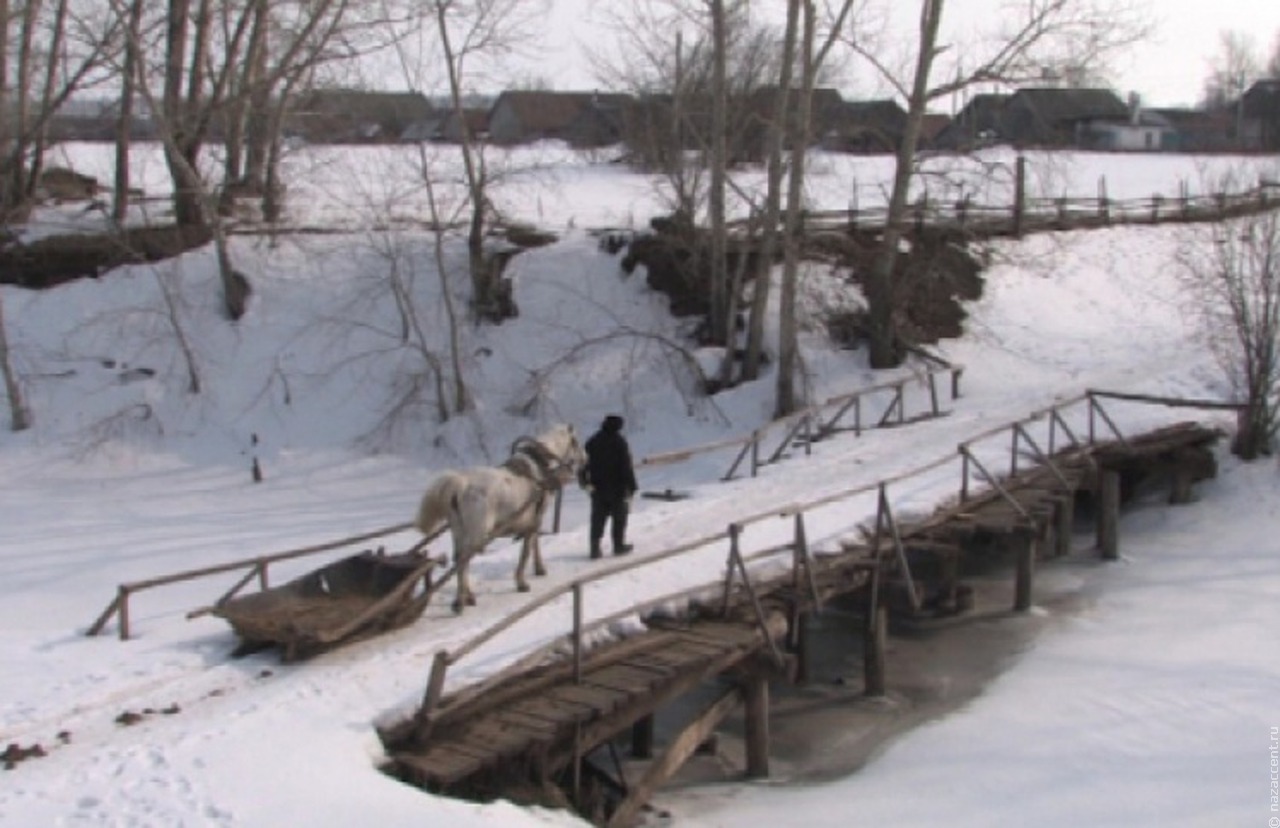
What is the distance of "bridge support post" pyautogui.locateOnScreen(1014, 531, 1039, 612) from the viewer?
18797 mm

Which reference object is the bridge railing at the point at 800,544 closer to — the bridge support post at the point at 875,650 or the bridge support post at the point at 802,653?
the bridge support post at the point at 875,650

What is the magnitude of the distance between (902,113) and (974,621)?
38167mm

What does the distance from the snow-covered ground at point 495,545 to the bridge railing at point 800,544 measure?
38 cm

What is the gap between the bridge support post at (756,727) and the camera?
13633mm

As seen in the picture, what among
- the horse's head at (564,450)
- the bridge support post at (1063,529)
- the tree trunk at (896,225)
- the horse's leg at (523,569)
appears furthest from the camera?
the tree trunk at (896,225)

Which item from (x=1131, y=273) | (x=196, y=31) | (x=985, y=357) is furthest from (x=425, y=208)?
(x=1131, y=273)

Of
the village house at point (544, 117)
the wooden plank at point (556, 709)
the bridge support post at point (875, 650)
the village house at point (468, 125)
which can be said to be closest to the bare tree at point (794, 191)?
the bridge support post at point (875, 650)

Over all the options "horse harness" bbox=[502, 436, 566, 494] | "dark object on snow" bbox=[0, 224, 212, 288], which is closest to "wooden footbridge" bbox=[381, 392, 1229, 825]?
"horse harness" bbox=[502, 436, 566, 494]

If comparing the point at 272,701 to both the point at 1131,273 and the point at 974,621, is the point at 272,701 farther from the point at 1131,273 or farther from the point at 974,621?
the point at 1131,273

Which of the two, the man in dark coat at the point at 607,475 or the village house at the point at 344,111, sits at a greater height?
the village house at the point at 344,111

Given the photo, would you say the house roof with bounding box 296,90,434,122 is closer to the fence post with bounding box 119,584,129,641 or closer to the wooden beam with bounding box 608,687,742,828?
the fence post with bounding box 119,584,129,641

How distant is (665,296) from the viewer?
3275 cm

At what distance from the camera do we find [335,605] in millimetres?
12633

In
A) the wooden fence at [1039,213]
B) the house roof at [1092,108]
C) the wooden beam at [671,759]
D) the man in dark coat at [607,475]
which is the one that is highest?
the house roof at [1092,108]
